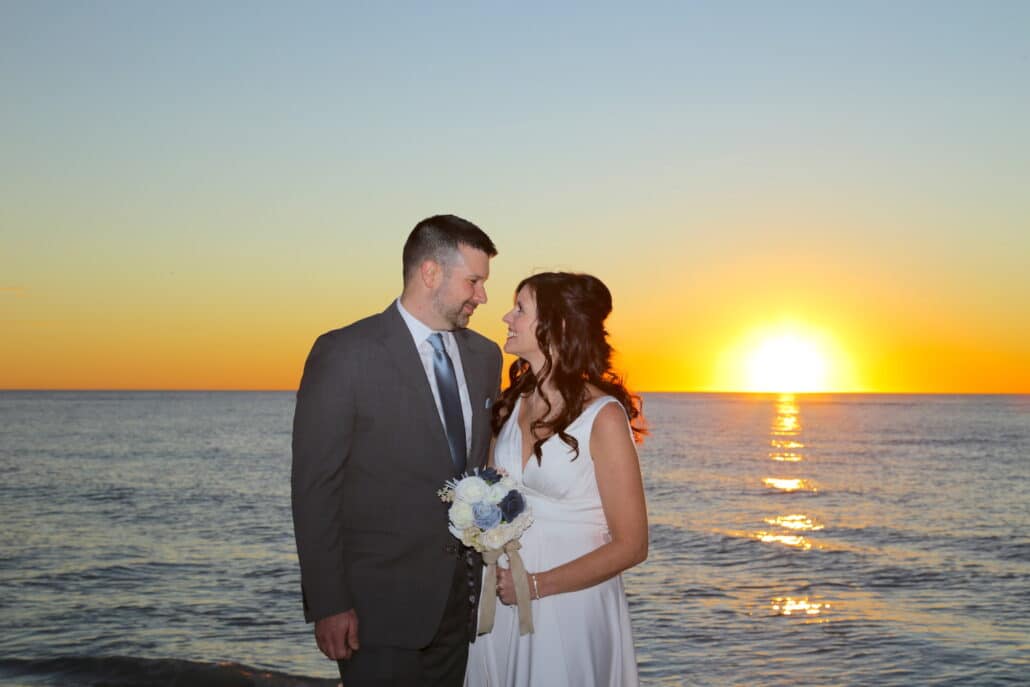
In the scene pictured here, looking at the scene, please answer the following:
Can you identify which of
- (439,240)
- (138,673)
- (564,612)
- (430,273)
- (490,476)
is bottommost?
(138,673)

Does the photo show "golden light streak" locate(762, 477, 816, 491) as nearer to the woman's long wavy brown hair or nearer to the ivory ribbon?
the woman's long wavy brown hair

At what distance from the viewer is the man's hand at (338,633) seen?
159 inches

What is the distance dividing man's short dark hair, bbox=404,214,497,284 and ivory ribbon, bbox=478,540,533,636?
1.21 meters

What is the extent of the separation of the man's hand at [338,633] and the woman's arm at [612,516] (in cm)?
62

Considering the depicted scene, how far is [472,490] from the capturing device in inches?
153

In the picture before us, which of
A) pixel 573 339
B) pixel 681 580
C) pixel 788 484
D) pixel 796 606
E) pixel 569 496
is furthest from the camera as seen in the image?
pixel 788 484

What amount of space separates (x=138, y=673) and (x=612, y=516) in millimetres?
8439

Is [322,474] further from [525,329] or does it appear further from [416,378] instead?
[525,329]

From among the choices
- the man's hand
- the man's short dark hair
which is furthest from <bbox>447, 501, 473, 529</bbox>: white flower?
the man's short dark hair

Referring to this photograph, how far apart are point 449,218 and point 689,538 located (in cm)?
1847

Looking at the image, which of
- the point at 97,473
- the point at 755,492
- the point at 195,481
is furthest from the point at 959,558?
the point at 97,473

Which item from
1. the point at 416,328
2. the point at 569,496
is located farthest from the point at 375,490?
the point at 569,496

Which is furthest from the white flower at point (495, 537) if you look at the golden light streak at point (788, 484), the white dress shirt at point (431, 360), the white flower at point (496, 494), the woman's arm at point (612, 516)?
the golden light streak at point (788, 484)

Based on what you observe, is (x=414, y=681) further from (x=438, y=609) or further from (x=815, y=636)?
(x=815, y=636)
